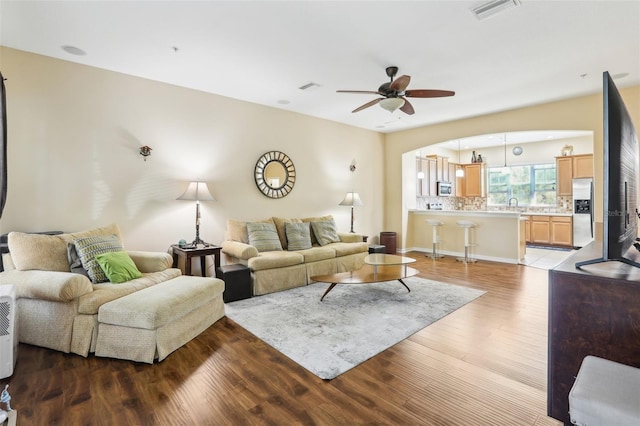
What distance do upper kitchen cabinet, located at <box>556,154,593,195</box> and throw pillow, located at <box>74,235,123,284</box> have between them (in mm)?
9682

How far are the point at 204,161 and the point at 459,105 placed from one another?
423cm

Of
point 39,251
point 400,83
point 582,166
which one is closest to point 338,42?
Result: point 400,83

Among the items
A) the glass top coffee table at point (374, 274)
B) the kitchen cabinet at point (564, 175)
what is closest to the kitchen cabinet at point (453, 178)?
the kitchen cabinet at point (564, 175)

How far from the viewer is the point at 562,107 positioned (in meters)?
4.93

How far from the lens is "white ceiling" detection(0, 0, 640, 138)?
Answer: 259 centimetres

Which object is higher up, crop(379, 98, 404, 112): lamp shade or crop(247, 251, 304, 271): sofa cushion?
crop(379, 98, 404, 112): lamp shade

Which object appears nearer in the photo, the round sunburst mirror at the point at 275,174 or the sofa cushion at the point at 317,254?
the sofa cushion at the point at 317,254

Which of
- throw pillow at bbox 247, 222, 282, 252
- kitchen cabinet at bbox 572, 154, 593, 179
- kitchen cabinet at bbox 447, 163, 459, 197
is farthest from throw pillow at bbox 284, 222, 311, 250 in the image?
kitchen cabinet at bbox 572, 154, 593, 179

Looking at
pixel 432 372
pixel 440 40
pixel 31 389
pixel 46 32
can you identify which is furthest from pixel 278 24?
pixel 31 389

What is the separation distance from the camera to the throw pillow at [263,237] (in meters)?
4.65

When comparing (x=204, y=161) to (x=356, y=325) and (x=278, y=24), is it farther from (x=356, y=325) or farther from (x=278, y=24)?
(x=356, y=325)

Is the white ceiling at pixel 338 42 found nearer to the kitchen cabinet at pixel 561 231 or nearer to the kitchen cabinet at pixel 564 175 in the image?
the kitchen cabinet at pixel 564 175

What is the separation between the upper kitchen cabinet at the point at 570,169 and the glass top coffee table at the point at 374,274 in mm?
6306

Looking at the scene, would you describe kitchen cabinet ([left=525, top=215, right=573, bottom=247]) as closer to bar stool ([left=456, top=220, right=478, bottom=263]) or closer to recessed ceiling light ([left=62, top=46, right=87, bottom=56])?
bar stool ([left=456, top=220, right=478, bottom=263])
